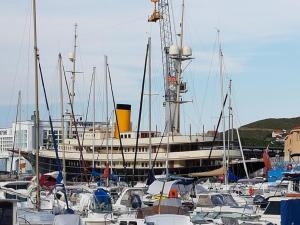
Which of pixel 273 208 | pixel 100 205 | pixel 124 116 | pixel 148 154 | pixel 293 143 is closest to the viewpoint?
pixel 273 208

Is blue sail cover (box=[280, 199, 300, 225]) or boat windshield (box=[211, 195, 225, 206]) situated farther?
boat windshield (box=[211, 195, 225, 206])

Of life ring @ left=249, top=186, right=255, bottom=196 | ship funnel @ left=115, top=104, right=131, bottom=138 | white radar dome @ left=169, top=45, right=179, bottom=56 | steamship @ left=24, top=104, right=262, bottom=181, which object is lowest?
life ring @ left=249, top=186, right=255, bottom=196

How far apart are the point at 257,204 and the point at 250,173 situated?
4055 centimetres

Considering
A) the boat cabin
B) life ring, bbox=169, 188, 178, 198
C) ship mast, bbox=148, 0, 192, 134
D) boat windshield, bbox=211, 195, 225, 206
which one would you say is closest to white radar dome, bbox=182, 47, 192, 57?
ship mast, bbox=148, 0, 192, 134

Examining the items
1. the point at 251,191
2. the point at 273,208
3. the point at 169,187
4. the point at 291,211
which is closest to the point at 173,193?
the point at 169,187

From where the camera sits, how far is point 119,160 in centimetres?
8006

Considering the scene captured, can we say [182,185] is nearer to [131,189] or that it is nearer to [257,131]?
[131,189]

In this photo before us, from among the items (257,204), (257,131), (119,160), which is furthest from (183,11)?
(257,131)

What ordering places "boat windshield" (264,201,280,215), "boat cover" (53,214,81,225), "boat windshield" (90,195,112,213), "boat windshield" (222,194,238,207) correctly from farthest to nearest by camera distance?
"boat windshield" (222,194,238,207)
"boat windshield" (90,195,112,213)
"boat windshield" (264,201,280,215)
"boat cover" (53,214,81,225)

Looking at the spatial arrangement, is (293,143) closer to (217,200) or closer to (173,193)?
(217,200)

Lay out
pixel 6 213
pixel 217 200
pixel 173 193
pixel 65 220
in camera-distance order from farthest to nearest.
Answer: pixel 217 200 < pixel 173 193 < pixel 65 220 < pixel 6 213

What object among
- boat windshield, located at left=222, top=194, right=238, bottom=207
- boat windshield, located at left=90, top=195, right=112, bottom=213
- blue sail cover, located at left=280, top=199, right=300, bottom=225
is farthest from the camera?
boat windshield, located at left=222, top=194, right=238, bottom=207

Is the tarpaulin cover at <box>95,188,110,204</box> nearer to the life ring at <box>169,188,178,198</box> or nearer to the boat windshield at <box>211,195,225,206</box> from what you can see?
the life ring at <box>169,188,178,198</box>

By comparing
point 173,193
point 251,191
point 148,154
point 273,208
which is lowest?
point 273,208
